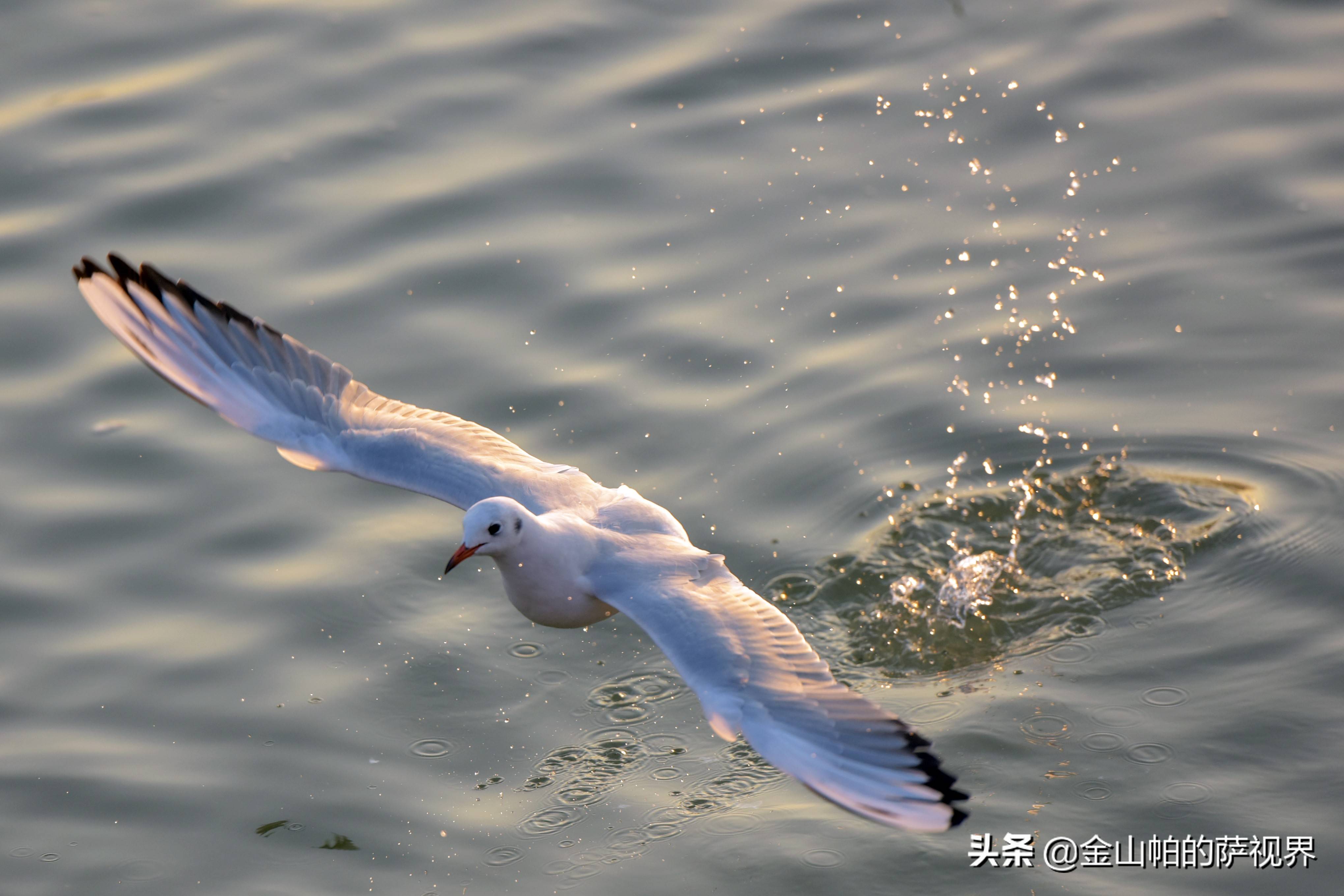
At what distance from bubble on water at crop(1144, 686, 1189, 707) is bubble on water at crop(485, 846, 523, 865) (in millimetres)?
3176

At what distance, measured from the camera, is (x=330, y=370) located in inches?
332

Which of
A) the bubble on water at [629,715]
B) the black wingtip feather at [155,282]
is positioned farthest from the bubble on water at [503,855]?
the black wingtip feather at [155,282]

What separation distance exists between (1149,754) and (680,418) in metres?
3.45

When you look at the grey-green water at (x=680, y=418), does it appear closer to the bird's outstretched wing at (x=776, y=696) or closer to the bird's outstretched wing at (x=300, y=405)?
the bird's outstretched wing at (x=300, y=405)

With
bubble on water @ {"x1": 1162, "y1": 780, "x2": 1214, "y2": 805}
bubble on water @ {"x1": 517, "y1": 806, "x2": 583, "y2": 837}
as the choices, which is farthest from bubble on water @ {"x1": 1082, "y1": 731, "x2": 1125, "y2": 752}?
bubble on water @ {"x1": 517, "y1": 806, "x2": 583, "y2": 837}

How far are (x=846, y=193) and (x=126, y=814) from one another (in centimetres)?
629

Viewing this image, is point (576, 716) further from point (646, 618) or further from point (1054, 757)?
point (1054, 757)

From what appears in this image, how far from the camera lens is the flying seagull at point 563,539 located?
6199mm

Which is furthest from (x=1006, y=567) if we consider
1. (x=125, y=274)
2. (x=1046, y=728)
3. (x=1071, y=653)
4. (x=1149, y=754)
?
(x=125, y=274)

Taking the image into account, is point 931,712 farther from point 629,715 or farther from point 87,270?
point 87,270

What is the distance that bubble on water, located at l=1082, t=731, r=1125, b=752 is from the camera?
8016 mm

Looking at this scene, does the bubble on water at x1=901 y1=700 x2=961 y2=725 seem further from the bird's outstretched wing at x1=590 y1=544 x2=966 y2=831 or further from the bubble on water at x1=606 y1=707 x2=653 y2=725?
the bird's outstretched wing at x1=590 y1=544 x2=966 y2=831

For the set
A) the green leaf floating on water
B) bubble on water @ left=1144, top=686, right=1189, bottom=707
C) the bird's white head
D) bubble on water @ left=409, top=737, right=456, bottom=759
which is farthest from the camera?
the green leaf floating on water

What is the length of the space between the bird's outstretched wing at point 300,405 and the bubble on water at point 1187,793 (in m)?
3.03
